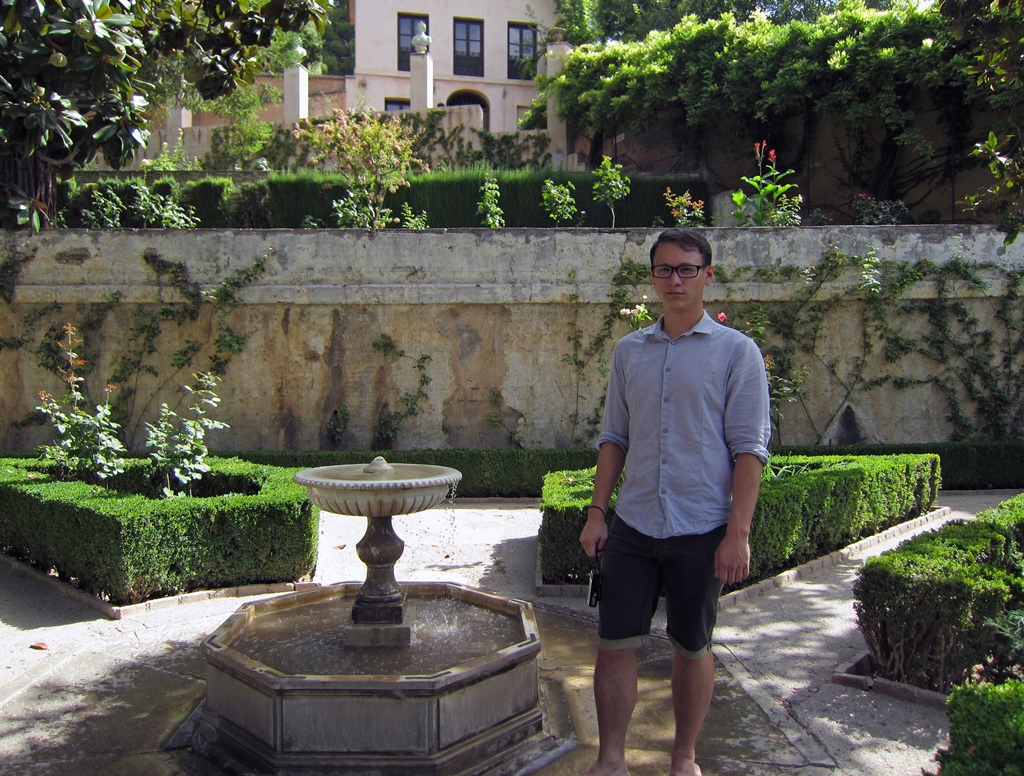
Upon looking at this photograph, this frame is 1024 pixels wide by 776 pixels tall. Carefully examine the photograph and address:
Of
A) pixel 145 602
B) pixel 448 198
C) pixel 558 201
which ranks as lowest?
pixel 145 602

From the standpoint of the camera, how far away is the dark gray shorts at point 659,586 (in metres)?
2.86

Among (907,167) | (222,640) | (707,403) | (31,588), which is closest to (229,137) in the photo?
(907,167)

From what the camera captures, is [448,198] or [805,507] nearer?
[805,507]

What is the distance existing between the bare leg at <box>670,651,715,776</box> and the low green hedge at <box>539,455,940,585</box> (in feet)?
9.11

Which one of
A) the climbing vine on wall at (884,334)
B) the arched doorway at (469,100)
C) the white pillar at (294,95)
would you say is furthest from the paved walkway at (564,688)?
the arched doorway at (469,100)

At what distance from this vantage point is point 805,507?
6.32 m

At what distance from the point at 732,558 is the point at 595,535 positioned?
0.51 metres

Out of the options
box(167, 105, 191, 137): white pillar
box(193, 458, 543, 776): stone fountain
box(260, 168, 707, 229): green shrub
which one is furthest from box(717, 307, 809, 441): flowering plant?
box(167, 105, 191, 137): white pillar

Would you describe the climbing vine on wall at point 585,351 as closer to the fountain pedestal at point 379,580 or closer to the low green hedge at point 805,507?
the low green hedge at point 805,507

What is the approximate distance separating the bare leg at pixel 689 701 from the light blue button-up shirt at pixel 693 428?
1.48 feet

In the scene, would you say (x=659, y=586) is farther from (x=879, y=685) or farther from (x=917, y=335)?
(x=917, y=335)

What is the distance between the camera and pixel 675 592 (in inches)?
114

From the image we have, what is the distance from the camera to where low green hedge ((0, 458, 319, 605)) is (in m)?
5.50

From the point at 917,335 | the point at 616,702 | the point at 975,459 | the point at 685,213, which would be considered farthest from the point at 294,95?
the point at 616,702
